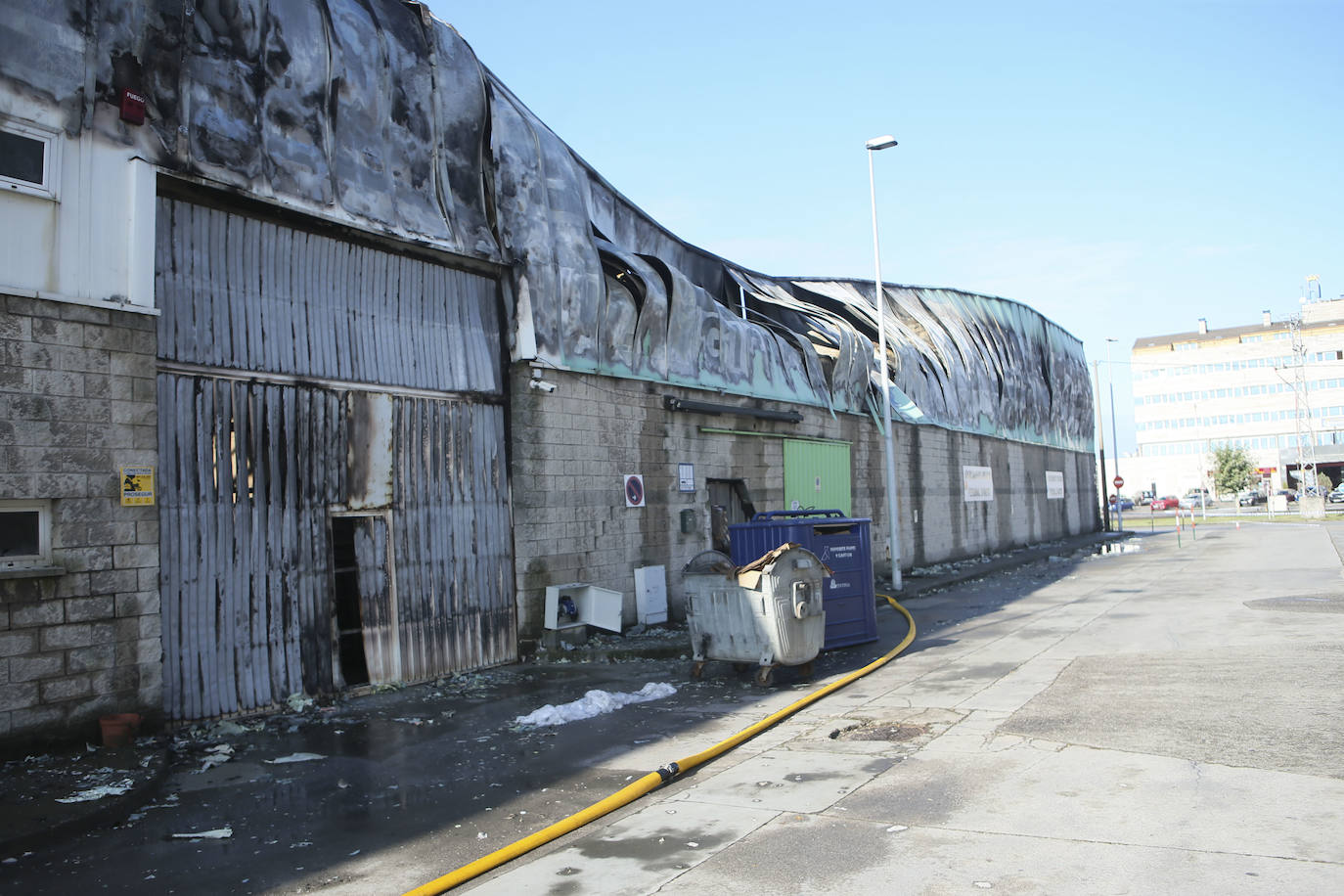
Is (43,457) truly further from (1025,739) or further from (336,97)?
(1025,739)

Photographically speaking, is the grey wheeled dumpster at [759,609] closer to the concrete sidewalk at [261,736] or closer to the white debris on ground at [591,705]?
the concrete sidewalk at [261,736]

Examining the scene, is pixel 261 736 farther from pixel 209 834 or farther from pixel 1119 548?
pixel 1119 548

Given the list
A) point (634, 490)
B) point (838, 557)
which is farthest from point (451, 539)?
point (838, 557)

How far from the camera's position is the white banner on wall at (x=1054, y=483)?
37.6m

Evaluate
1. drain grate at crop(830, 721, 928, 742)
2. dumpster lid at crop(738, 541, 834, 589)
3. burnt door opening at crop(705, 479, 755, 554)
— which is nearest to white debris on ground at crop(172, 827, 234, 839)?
drain grate at crop(830, 721, 928, 742)

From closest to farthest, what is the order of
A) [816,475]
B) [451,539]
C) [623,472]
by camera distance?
[451,539] < [623,472] < [816,475]

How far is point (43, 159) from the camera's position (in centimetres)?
770

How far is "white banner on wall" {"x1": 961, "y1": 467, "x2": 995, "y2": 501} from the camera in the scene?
2791 cm

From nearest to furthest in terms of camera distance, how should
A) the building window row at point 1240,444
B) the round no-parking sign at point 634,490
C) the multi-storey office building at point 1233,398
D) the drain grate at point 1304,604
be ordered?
the drain grate at point 1304,604 → the round no-parking sign at point 634,490 → the building window row at point 1240,444 → the multi-storey office building at point 1233,398

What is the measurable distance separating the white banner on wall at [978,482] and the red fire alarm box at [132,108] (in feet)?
78.9

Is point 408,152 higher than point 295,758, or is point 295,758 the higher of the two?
point 408,152

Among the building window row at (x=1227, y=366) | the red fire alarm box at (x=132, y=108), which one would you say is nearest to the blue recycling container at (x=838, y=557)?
the red fire alarm box at (x=132, y=108)

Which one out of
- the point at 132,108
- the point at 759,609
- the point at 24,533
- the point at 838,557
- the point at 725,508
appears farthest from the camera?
the point at 725,508

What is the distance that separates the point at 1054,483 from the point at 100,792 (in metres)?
38.2
